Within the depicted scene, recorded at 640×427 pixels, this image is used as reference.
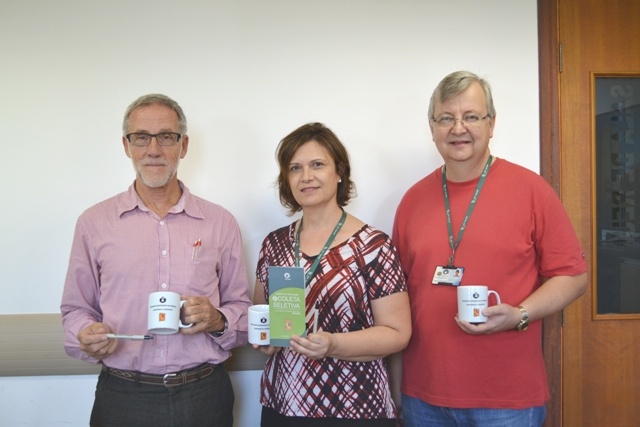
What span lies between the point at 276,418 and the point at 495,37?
210 centimetres

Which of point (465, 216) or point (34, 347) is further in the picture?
point (34, 347)

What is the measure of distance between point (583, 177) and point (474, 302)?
1.24 metres

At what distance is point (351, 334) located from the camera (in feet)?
5.34

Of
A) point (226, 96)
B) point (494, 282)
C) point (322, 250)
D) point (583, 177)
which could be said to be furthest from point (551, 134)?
point (226, 96)

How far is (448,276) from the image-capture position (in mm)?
1763

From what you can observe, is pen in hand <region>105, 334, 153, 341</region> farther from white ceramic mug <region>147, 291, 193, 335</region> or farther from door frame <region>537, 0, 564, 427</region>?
door frame <region>537, 0, 564, 427</region>

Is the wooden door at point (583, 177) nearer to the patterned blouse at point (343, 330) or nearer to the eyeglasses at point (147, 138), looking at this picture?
the patterned blouse at point (343, 330)

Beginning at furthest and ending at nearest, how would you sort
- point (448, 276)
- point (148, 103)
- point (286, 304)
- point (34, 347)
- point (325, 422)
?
point (34, 347) < point (148, 103) < point (448, 276) < point (325, 422) < point (286, 304)

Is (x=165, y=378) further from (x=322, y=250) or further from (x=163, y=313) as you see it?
(x=322, y=250)

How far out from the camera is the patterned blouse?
1669 millimetres

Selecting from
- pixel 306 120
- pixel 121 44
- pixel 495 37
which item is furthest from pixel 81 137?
pixel 495 37

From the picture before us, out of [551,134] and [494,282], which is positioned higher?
[551,134]

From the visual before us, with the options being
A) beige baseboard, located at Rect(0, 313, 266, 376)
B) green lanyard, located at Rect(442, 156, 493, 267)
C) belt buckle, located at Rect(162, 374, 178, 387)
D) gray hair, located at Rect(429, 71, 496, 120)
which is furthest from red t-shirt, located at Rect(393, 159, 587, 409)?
beige baseboard, located at Rect(0, 313, 266, 376)

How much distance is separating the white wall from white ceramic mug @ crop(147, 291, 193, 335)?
83cm
